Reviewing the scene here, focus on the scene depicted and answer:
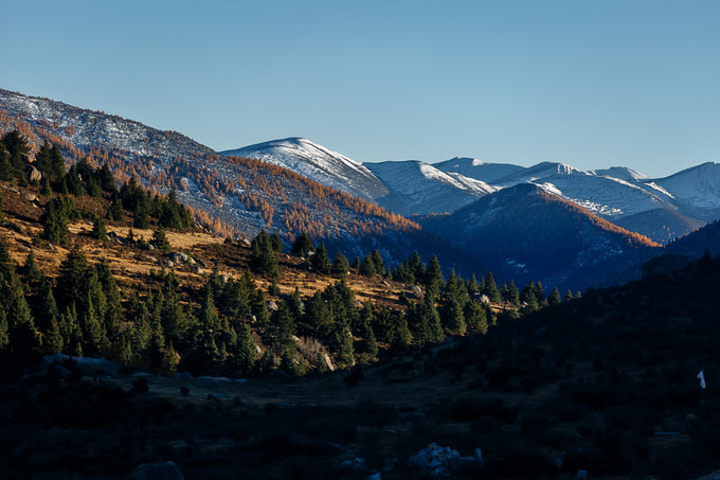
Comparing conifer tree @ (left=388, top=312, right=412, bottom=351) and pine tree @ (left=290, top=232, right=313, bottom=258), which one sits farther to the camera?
pine tree @ (left=290, top=232, right=313, bottom=258)

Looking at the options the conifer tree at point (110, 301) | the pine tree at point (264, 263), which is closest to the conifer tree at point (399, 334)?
the pine tree at point (264, 263)

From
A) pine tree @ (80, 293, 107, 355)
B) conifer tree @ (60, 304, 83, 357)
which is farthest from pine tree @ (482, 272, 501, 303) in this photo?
conifer tree @ (60, 304, 83, 357)

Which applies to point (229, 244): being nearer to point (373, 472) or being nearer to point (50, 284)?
point (50, 284)

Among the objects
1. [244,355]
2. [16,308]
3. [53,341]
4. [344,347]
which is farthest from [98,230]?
[344,347]

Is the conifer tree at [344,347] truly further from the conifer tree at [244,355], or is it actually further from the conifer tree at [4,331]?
the conifer tree at [4,331]

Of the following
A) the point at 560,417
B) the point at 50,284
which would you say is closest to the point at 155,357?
the point at 50,284

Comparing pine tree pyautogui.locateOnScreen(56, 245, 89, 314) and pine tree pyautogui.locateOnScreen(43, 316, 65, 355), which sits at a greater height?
pine tree pyautogui.locateOnScreen(56, 245, 89, 314)

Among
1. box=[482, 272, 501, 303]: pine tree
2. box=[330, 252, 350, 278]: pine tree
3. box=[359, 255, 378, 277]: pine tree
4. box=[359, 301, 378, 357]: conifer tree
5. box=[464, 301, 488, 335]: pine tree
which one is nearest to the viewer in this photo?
box=[359, 301, 378, 357]: conifer tree

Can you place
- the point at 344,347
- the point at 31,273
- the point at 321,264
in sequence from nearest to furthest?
the point at 31,273 → the point at 344,347 → the point at 321,264

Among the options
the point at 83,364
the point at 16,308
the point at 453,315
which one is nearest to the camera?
the point at 83,364

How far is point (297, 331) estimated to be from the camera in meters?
67.6

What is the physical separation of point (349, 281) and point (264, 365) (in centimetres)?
4994

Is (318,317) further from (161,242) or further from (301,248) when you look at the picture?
(301,248)

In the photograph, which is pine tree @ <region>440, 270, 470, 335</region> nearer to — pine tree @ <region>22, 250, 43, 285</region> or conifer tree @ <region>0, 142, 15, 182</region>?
pine tree @ <region>22, 250, 43, 285</region>
